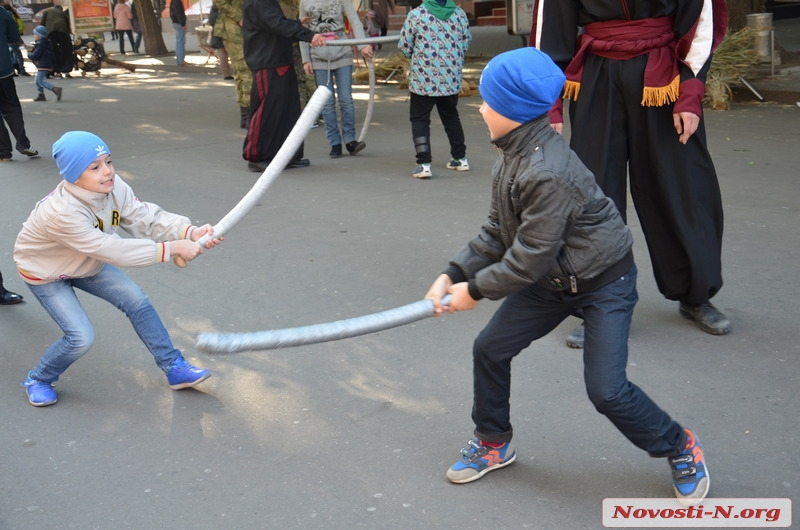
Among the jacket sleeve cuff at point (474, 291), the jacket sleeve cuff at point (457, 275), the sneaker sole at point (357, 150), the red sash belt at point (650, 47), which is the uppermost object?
the red sash belt at point (650, 47)

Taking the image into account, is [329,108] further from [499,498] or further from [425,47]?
[499,498]

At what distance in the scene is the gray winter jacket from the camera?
2.91 meters

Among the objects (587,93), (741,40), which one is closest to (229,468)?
(587,93)

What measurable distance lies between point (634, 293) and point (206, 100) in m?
12.7

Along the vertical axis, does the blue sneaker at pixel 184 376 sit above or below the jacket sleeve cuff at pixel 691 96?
below

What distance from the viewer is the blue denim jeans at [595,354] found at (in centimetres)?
307

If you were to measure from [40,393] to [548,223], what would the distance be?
2691 mm

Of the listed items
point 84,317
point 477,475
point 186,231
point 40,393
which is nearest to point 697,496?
point 477,475

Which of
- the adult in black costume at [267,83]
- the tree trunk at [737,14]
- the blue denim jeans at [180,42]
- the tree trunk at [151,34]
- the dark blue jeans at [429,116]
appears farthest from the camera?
the tree trunk at [151,34]

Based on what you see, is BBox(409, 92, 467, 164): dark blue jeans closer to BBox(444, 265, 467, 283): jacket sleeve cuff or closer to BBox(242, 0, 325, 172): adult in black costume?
BBox(242, 0, 325, 172): adult in black costume

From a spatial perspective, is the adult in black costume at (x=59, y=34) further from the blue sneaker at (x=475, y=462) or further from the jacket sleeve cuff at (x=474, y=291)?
the jacket sleeve cuff at (x=474, y=291)

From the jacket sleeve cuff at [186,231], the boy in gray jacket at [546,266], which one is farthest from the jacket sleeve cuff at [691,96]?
the jacket sleeve cuff at [186,231]

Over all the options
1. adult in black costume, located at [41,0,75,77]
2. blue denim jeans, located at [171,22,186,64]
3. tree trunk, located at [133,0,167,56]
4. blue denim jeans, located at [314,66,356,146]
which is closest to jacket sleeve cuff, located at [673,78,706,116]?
blue denim jeans, located at [314,66,356,146]

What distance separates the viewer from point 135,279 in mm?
6152
